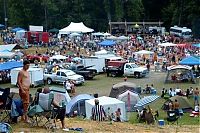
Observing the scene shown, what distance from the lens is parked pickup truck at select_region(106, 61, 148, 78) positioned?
37.5 m

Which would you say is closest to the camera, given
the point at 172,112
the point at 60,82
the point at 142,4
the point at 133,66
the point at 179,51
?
the point at 172,112

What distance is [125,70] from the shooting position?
38.3 metres

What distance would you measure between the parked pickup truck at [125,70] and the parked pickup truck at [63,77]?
15.2 ft

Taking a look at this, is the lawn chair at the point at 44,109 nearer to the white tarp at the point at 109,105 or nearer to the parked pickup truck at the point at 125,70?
the white tarp at the point at 109,105

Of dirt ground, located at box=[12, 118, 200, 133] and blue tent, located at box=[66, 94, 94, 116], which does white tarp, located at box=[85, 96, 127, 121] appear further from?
dirt ground, located at box=[12, 118, 200, 133]

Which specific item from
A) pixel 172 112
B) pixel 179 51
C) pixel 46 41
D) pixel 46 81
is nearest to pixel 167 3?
pixel 46 41

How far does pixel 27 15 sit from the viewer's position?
258ft

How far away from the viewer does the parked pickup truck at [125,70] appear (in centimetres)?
3753

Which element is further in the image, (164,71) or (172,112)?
(164,71)

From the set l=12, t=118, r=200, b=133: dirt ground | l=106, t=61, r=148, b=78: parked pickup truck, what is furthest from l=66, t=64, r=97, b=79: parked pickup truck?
l=12, t=118, r=200, b=133: dirt ground

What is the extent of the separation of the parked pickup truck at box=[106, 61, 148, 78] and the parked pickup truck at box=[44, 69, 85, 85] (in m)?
4.64

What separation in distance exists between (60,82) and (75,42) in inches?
1097

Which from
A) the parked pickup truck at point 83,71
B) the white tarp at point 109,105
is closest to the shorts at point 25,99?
the white tarp at point 109,105

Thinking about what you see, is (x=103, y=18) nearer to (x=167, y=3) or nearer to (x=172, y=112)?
(x=167, y=3)
